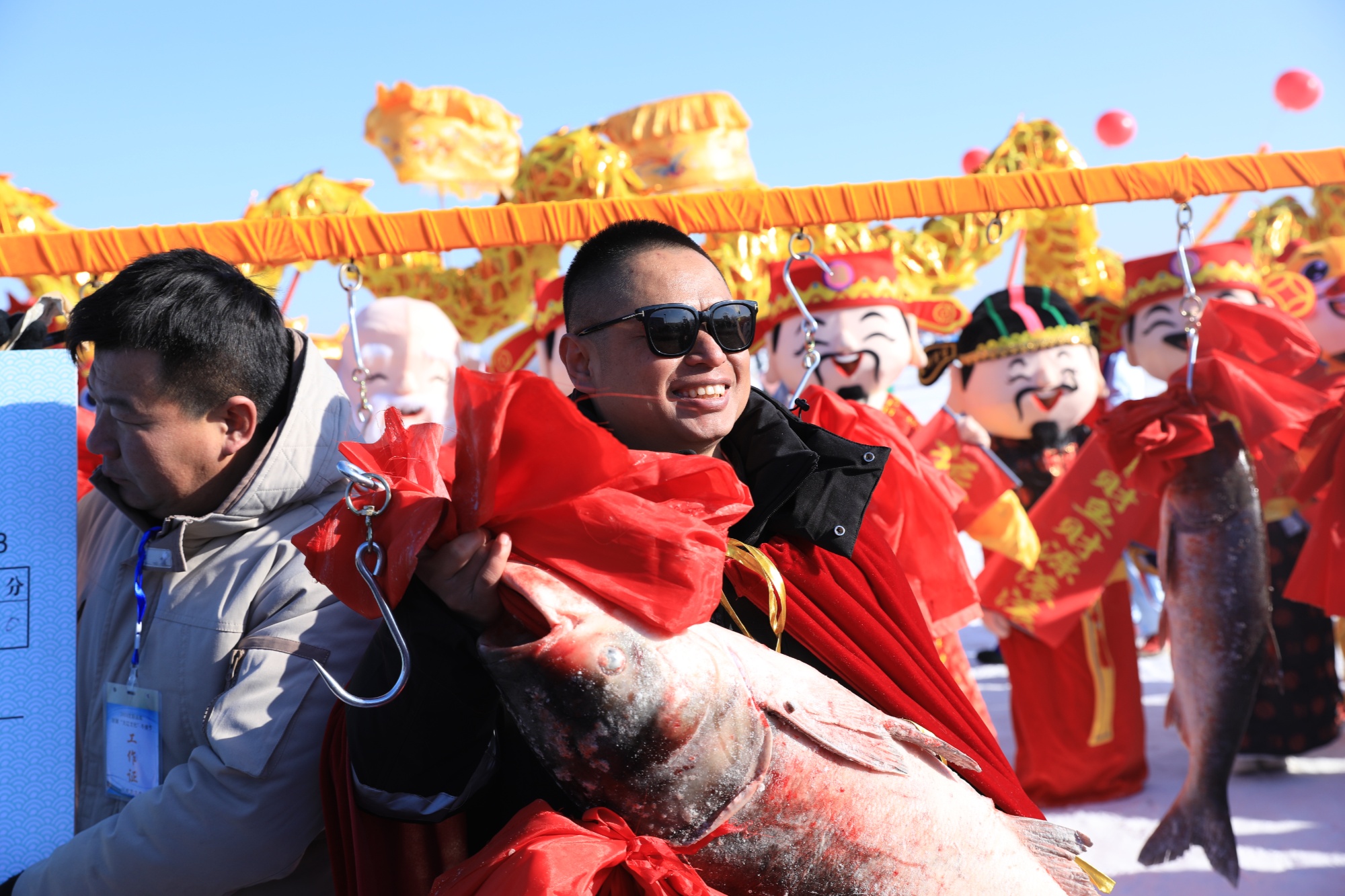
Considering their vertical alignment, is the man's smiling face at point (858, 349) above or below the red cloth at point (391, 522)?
above

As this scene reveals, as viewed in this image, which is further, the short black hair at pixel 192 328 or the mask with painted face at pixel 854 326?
the mask with painted face at pixel 854 326

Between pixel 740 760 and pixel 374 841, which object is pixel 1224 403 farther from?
pixel 374 841

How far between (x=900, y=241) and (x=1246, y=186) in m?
2.69

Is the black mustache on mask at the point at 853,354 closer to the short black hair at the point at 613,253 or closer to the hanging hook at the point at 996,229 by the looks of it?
the hanging hook at the point at 996,229

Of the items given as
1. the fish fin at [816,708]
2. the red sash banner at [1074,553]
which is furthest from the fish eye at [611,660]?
the red sash banner at [1074,553]

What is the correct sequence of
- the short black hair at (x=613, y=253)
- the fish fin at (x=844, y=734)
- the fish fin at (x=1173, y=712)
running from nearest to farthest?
the fish fin at (x=844, y=734) → the short black hair at (x=613, y=253) → the fish fin at (x=1173, y=712)

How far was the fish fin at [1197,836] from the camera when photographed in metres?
3.59

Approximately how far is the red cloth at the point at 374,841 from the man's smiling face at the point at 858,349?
128 inches

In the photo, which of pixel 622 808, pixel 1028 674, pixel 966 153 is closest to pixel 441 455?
pixel 622 808

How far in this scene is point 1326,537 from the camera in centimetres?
391

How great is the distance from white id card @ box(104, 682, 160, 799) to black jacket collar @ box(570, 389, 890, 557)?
30.7 inches

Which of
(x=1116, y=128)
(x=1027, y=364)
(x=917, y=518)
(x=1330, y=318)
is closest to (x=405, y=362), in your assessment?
(x=917, y=518)

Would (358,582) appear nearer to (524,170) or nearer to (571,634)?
(571,634)

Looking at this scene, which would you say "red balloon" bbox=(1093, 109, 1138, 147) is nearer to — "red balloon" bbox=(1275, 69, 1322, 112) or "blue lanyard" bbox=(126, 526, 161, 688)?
"red balloon" bbox=(1275, 69, 1322, 112)
